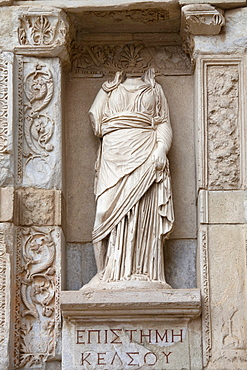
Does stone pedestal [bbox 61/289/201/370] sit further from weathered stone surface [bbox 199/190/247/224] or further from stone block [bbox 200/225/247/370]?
weathered stone surface [bbox 199/190/247/224]

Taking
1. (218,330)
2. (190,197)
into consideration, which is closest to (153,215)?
(190,197)

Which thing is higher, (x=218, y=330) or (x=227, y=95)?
(x=227, y=95)

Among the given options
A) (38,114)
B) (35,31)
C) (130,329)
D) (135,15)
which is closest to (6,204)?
(38,114)

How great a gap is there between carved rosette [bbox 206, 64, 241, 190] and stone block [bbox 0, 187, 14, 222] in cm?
168

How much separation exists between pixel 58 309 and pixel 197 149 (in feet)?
6.00

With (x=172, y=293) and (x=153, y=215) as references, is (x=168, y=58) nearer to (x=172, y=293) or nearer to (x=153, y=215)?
(x=153, y=215)

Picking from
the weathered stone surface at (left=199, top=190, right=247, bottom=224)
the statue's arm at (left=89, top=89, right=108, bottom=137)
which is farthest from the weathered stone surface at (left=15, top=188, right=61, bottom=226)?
the weathered stone surface at (left=199, top=190, right=247, bottom=224)

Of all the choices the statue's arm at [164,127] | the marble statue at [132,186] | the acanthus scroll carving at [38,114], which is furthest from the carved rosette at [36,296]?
the statue's arm at [164,127]

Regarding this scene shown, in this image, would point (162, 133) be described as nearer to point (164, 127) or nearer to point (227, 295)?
point (164, 127)

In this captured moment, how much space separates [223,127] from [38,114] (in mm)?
1608

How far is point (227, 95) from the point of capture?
8.89 metres

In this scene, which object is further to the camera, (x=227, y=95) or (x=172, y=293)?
(x=227, y=95)

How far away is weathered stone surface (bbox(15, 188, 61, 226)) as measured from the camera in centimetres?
866

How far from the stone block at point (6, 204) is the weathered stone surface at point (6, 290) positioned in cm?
6
